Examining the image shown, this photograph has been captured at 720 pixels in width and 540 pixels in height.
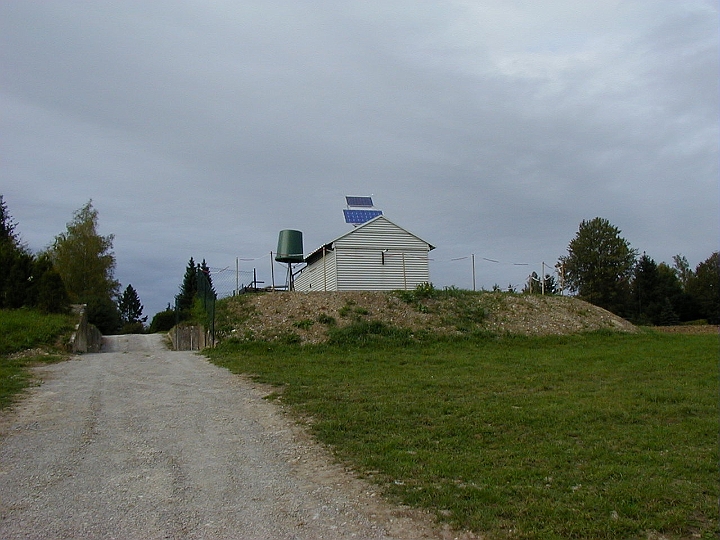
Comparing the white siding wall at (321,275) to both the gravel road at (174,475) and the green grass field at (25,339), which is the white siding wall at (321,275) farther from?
the gravel road at (174,475)

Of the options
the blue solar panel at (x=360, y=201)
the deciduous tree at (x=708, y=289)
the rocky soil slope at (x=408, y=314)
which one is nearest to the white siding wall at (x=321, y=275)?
the blue solar panel at (x=360, y=201)

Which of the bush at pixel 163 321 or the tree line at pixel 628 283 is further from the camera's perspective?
the tree line at pixel 628 283

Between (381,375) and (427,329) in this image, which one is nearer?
(381,375)

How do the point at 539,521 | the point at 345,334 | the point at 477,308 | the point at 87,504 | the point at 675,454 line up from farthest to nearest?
the point at 477,308 → the point at 345,334 → the point at 675,454 → the point at 87,504 → the point at 539,521

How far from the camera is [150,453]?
668 centimetres

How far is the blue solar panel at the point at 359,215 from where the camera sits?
30.5m

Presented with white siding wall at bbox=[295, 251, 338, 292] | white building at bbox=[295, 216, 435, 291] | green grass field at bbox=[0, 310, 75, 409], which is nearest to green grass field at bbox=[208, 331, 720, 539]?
green grass field at bbox=[0, 310, 75, 409]

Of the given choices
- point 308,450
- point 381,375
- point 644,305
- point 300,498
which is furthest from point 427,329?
point 644,305

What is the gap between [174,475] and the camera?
19.4 ft

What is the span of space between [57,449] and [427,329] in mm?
13436

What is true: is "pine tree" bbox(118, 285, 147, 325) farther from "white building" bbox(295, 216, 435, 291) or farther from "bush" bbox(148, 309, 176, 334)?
"white building" bbox(295, 216, 435, 291)

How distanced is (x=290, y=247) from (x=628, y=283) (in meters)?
34.0

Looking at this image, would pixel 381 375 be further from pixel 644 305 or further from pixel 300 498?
pixel 644 305

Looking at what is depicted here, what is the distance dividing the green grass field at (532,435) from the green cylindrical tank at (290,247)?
54.3ft
